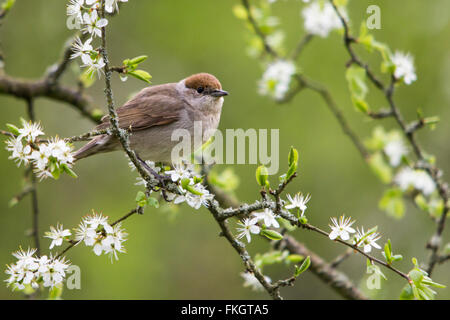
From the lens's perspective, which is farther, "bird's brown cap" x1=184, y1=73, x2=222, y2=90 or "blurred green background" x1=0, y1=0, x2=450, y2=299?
"blurred green background" x1=0, y1=0, x2=450, y2=299

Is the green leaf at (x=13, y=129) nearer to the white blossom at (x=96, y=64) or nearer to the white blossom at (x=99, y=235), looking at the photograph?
the white blossom at (x=96, y=64)

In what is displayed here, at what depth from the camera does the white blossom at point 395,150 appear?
5.30 m

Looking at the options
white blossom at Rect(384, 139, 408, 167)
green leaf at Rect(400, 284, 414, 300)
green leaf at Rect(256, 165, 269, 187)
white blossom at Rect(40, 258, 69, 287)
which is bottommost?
green leaf at Rect(400, 284, 414, 300)

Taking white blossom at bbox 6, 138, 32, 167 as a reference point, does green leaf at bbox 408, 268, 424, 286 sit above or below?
below

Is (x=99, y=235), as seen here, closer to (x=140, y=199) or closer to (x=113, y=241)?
(x=113, y=241)

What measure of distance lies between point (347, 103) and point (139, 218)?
4157mm

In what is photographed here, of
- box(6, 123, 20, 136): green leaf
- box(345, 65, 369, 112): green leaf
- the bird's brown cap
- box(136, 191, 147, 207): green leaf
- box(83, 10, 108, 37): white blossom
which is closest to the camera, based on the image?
box(83, 10, 108, 37): white blossom

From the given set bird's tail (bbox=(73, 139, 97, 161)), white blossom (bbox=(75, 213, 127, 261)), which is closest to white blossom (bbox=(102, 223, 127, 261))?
white blossom (bbox=(75, 213, 127, 261))

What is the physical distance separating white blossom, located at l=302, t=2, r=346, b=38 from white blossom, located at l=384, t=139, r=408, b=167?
55.9 inches

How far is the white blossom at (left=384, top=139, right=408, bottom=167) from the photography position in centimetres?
530

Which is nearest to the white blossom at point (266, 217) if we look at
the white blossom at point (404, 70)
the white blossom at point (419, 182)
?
the white blossom at point (404, 70)

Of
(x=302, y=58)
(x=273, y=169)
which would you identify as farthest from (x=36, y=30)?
(x=273, y=169)

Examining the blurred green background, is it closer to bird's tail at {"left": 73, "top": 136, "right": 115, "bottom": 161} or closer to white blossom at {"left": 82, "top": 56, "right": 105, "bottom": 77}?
bird's tail at {"left": 73, "top": 136, "right": 115, "bottom": 161}
